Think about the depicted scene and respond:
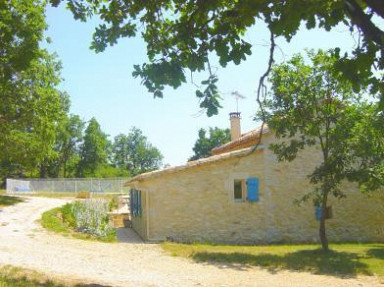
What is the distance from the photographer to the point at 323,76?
13734 millimetres

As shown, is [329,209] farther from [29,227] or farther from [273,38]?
[273,38]

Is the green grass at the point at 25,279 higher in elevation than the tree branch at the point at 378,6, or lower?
lower

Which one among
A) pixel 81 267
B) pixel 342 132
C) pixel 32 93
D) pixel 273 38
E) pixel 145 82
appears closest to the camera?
pixel 273 38

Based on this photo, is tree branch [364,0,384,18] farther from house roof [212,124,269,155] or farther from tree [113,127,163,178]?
tree [113,127,163,178]

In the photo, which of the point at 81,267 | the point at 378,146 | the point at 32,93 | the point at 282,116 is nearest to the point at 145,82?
the point at 81,267

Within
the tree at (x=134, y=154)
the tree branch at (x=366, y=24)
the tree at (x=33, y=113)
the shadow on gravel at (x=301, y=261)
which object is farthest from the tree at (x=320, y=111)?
the tree at (x=134, y=154)

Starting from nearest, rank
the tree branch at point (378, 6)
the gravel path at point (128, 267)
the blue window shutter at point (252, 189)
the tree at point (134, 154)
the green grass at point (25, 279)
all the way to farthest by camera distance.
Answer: the tree branch at point (378, 6)
the green grass at point (25, 279)
the gravel path at point (128, 267)
the blue window shutter at point (252, 189)
the tree at point (134, 154)

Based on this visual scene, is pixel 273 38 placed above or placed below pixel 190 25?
below

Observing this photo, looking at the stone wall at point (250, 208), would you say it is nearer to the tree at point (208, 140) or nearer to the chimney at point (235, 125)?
the chimney at point (235, 125)

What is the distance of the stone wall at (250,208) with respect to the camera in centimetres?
1664

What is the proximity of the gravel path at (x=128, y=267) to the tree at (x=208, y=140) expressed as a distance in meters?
59.8

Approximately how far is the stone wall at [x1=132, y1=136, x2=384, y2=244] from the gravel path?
6.28ft

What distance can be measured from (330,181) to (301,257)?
2.47 meters

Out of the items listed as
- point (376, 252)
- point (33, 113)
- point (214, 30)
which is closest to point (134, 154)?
point (33, 113)
